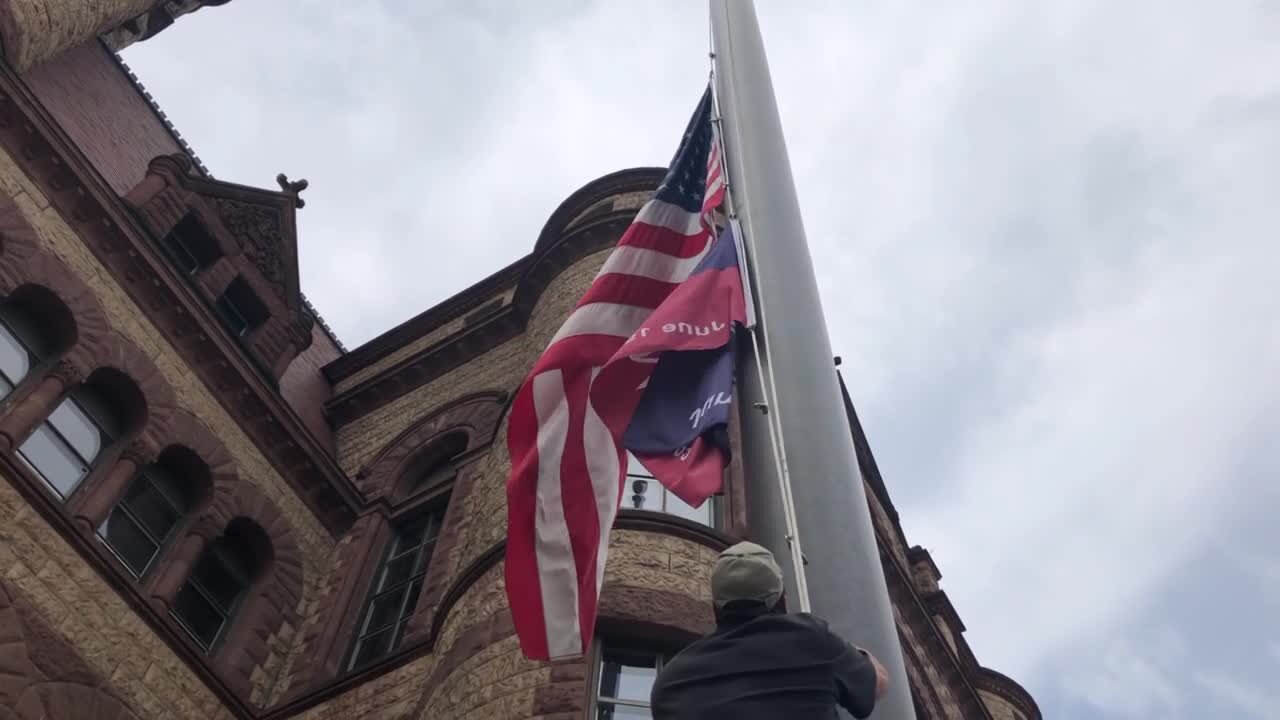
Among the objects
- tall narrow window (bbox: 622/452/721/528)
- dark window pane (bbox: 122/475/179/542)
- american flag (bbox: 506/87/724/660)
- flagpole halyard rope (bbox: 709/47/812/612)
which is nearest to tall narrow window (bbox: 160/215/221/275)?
dark window pane (bbox: 122/475/179/542)

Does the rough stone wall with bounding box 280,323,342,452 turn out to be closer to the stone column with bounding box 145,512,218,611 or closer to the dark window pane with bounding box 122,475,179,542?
the dark window pane with bounding box 122,475,179,542

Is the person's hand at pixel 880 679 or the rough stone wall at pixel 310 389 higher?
the rough stone wall at pixel 310 389

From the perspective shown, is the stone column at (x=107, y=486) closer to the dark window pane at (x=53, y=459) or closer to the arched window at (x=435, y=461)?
the dark window pane at (x=53, y=459)

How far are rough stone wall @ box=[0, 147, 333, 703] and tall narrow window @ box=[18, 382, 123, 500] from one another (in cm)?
84

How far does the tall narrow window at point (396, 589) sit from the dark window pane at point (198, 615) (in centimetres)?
150

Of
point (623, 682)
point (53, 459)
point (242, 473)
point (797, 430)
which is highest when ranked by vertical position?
point (242, 473)

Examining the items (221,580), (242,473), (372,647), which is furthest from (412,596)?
(242,473)

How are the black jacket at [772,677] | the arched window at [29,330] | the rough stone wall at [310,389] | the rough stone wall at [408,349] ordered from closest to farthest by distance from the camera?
the black jacket at [772,677]
the arched window at [29,330]
the rough stone wall at [310,389]
the rough stone wall at [408,349]

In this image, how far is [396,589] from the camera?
13742 millimetres

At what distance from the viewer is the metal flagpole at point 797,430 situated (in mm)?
3410

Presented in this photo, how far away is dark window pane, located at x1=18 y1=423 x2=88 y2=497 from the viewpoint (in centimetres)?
1127

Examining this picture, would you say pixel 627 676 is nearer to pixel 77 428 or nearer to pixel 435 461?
pixel 77 428

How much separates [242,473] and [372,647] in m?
2.67

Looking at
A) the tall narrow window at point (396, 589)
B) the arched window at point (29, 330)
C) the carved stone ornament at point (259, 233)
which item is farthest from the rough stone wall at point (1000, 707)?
the arched window at point (29, 330)
